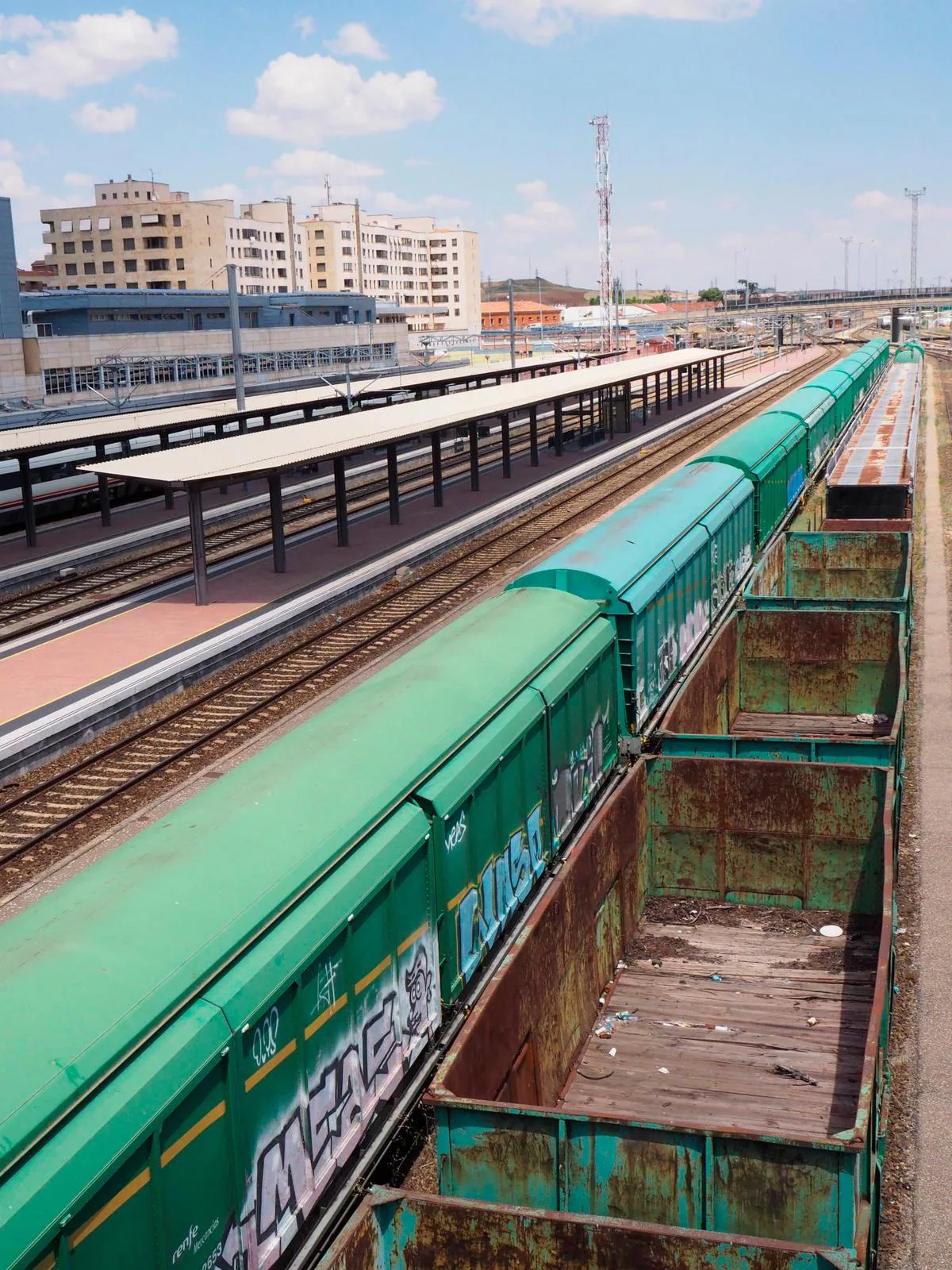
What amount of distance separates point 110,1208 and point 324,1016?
Answer: 2.44 metres

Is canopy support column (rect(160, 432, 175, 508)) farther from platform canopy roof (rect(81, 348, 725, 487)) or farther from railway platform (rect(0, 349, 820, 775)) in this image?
platform canopy roof (rect(81, 348, 725, 487))

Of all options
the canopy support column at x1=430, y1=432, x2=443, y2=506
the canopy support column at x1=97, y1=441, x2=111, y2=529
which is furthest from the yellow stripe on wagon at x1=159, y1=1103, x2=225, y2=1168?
the canopy support column at x1=430, y1=432, x2=443, y2=506

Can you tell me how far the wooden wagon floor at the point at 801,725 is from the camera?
67.7 ft

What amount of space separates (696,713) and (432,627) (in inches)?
409

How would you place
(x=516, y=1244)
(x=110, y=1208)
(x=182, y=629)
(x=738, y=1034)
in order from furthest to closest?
(x=182, y=629) < (x=738, y=1034) < (x=516, y=1244) < (x=110, y=1208)

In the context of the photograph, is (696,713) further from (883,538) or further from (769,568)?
(883,538)

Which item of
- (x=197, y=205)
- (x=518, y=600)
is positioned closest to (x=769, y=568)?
(x=518, y=600)

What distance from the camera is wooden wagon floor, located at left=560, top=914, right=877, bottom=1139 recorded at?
1135 centimetres

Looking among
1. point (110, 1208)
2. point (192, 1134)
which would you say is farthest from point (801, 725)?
point (110, 1208)

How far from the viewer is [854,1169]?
8102 millimetres

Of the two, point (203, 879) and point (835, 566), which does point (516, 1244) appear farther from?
point (835, 566)

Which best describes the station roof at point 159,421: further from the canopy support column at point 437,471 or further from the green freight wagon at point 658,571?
the green freight wagon at point 658,571

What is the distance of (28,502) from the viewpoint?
120ft

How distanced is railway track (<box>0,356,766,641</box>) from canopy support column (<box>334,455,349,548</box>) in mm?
2667
